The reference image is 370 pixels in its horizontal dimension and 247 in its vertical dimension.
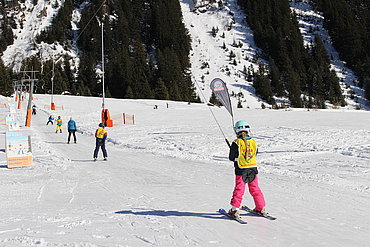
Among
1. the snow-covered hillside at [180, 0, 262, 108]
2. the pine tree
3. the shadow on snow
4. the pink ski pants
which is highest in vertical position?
the snow-covered hillside at [180, 0, 262, 108]

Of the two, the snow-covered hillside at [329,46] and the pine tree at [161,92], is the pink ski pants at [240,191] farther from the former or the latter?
the snow-covered hillside at [329,46]

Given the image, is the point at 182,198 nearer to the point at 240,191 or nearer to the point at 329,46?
the point at 240,191

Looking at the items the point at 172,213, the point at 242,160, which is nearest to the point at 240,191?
the point at 242,160

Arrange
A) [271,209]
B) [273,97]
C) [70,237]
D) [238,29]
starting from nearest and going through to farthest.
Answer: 1. [70,237]
2. [271,209]
3. [273,97]
4. [238,29]

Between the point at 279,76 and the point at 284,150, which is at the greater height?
the point at 279,76

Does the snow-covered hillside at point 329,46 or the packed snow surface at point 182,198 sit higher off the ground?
the snow-covered hillside at point 329,46

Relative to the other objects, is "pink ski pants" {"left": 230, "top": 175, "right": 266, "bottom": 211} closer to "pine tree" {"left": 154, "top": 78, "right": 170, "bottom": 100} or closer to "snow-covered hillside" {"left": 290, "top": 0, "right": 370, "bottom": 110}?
"pine tree" {"left": 154, "top": 78, "right": 170, "bottom": 100}

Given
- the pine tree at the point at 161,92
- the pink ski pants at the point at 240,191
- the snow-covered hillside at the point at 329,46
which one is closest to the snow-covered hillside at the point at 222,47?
the pine tree at the point at 161,92

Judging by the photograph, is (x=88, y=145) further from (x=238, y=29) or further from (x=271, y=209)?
(x=238, y=29)

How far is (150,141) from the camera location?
18.6 m

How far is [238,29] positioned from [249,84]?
4537 centimetres

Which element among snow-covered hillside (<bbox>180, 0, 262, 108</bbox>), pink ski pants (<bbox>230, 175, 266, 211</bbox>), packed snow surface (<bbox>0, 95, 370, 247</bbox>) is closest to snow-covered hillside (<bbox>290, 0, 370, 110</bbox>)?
snow-covered hillside (<bbox>180, 0, 262, 108</bbox>)

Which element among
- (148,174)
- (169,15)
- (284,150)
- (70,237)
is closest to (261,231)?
(70,237)

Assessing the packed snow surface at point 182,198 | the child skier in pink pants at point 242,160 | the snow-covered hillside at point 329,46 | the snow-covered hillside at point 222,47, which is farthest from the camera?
the snow-covered hillside at point 222,47
